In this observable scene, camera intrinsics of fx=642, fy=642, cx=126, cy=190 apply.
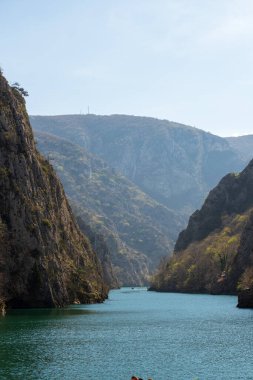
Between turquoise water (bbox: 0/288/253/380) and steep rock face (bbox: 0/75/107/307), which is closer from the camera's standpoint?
turquoise water (bbox: 0/288/253/380)

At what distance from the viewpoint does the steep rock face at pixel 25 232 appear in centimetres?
15838

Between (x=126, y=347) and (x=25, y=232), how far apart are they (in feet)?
262

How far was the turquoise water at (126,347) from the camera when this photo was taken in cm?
6888

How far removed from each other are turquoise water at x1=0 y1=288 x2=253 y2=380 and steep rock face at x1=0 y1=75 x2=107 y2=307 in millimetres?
22567

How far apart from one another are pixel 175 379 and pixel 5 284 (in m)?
94.7

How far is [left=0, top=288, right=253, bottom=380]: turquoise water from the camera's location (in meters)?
68.9

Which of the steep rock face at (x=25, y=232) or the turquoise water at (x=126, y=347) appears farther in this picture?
the steep rock face at (x=25, y=232)

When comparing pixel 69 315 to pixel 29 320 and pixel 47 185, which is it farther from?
pixel 47 185

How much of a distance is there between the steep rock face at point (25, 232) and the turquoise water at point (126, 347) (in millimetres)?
22567

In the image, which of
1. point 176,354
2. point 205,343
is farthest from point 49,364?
point 205,343

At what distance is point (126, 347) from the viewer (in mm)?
87688

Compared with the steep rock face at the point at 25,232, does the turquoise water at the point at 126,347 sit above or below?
below

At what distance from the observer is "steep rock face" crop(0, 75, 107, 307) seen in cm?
15838

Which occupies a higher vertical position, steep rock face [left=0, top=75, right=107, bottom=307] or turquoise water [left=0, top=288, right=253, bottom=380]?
steep rock face [left=0, top=75, right=107, bottom=307]
